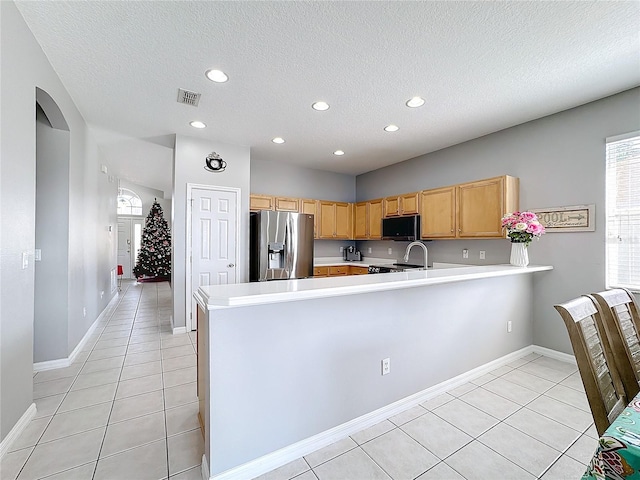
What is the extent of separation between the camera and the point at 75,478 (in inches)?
58.5

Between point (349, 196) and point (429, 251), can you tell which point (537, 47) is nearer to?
point (429, 251)

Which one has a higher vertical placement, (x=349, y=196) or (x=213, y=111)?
(x=213, y=111)

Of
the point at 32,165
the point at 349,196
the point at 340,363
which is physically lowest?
the point at 340,363

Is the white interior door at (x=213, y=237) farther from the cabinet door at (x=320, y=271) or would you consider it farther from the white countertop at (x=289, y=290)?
the white countertop at (x=289, y=290)

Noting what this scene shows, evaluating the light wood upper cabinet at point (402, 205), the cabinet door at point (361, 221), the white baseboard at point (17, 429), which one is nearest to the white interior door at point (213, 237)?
the white baseboard at point (17, 429)

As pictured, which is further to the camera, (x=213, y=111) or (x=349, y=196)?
(x=349, y=196)

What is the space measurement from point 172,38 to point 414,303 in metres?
2.54

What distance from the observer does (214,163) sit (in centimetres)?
398

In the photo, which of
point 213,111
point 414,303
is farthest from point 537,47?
point 213,111

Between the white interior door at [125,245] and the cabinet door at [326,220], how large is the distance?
7.07 metres

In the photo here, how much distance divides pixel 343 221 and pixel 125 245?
746 cm

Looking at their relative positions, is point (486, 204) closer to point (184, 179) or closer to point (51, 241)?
point (184, 179)

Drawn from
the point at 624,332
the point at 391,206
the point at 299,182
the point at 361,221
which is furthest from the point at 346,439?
the point at 299,182

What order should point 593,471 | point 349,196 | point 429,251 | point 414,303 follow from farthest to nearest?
1. point 349,196
2. point 429,251
3. point 414,303
4. point 593,471
